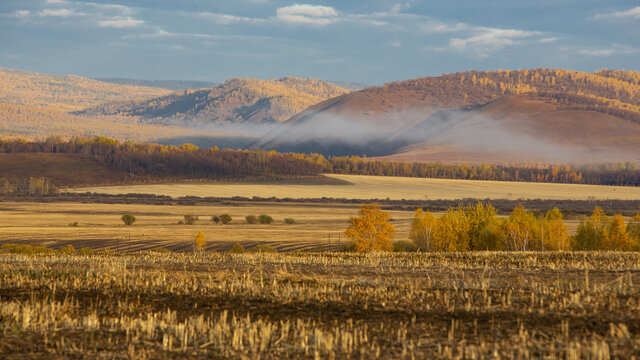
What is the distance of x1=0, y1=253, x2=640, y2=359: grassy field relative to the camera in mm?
15094

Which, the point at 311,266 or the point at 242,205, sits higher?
the point at 311,266

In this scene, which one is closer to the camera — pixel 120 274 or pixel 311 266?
→ pixel 120 274

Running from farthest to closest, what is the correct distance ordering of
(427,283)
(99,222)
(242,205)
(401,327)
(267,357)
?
(242,205) → (99,222) → (427,283) → (401,327) → (267,357)

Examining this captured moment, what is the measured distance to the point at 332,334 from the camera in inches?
644

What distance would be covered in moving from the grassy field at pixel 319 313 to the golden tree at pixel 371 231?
4365 cm

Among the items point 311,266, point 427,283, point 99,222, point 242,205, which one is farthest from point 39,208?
point 427,283

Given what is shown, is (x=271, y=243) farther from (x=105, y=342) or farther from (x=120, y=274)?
(x=105, y=342)

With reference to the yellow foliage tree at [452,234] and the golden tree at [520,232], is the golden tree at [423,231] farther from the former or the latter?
the golden tree at [520,232]

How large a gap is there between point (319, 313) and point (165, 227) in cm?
9078

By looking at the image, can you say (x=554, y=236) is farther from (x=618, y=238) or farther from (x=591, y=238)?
(x=618, y=238)

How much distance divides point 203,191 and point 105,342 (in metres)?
185

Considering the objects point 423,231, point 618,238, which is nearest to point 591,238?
point 618,238

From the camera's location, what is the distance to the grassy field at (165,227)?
83.9 meters

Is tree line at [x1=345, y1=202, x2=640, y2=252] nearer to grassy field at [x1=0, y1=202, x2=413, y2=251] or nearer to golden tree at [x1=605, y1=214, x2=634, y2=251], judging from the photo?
golden tree at [x1=605, y1=214, x2=634, y2=251]
